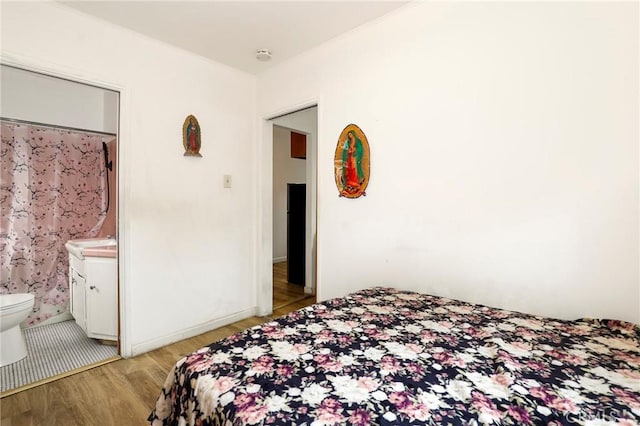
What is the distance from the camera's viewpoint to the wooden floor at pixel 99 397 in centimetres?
171

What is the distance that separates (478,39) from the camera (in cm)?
178

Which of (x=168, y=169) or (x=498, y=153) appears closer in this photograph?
(x=498, y=153)

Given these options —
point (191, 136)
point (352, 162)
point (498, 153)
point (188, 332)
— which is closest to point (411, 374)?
point (498, 153)

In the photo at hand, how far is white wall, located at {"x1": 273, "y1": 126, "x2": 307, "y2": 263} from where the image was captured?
20.0 feet

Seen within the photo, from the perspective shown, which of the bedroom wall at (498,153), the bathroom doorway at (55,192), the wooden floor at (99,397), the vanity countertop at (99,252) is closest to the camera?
the bedroom wall at (498,153)

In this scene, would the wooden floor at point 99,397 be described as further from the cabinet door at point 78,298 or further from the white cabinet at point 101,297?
the cabinet door at point 78,298

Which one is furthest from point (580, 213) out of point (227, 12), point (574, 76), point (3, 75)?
point (3, 75)

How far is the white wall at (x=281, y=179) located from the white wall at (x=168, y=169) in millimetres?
2797

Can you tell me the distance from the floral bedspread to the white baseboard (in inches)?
64.5

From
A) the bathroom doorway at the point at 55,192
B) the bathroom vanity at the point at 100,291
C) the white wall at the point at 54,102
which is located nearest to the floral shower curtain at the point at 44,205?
the bathroom doorway at the point at 55,192

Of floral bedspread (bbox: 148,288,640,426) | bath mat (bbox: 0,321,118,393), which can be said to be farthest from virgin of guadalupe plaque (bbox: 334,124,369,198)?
bath mat (bbox: 0,321,118,393)

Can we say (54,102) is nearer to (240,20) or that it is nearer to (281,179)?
(240,20)

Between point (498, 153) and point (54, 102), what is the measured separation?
161 inches

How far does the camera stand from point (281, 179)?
20.3ft
